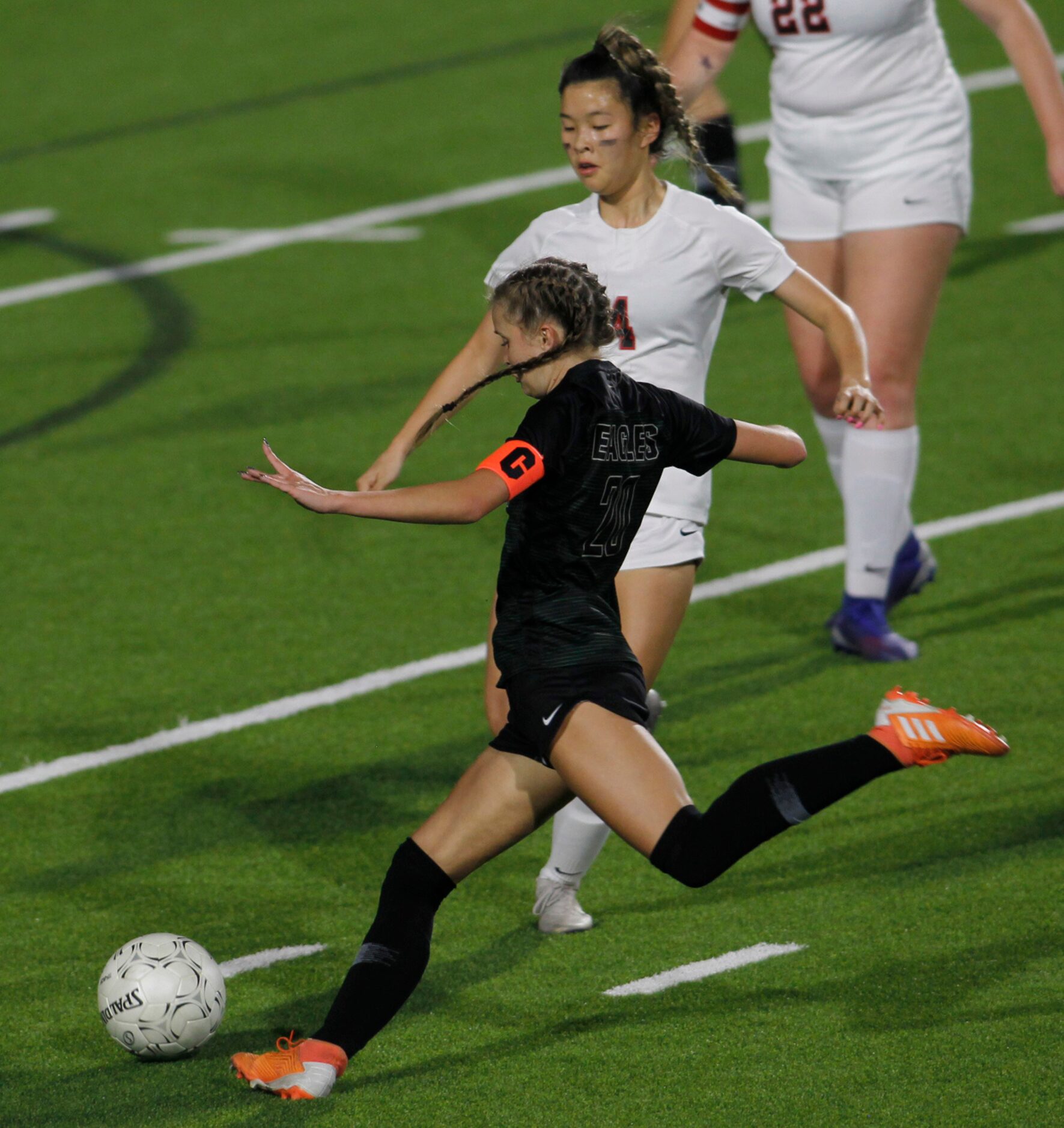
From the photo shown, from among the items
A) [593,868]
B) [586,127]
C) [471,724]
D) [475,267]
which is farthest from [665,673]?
[475,267]

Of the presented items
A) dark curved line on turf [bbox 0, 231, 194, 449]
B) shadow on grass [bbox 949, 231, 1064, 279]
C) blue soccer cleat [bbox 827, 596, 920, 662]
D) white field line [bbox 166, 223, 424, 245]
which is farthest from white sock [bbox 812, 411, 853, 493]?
white field line [bbox 166, 223, 424, 245]

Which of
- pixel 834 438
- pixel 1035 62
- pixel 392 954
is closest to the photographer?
pixel 392 954

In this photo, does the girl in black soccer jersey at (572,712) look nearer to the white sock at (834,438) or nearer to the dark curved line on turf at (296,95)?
the white sock at (834,438)

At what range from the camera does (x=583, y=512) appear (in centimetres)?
401

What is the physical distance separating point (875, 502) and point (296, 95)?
10.4m

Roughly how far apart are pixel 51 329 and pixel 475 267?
258 cm

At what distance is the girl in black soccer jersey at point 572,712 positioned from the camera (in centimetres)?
392

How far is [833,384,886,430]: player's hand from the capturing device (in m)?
4.54

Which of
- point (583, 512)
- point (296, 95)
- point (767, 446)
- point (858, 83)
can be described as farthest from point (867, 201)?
point (296, 95)

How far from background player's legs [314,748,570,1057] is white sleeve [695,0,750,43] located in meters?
3.08

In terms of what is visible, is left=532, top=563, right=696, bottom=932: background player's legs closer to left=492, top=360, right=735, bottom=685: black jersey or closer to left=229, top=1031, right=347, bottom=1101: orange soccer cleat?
left=492, top=360, right=735, bottom=685: black jersey

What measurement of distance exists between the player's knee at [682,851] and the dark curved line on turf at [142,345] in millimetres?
6260

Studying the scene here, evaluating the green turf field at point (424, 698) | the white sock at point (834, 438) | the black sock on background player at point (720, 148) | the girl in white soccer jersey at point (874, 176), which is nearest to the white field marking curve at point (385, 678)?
the green turf field at point (424, 698)

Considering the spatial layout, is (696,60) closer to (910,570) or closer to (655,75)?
(655,75)
